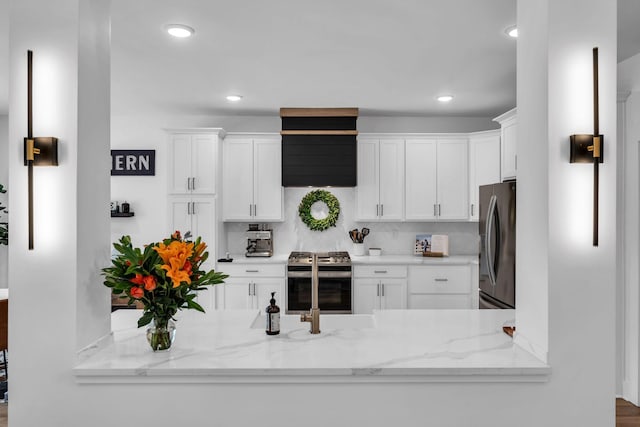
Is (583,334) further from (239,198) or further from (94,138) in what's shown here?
(239,198)

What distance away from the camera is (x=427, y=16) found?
8.32 ft

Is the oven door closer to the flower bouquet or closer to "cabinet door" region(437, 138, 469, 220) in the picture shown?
"cabinet door" region(437, 138, 469, 220)

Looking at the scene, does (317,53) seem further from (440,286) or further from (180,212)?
(440,286)

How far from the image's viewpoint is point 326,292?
4.68 meters

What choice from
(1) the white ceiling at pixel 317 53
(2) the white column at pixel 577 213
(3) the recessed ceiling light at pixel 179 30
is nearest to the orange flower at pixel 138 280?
(2) the white column at pixel 577 213

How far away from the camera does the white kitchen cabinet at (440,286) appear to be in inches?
185

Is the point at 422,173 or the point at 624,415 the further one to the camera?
the point at 422,173

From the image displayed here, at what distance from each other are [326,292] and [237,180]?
1634mm

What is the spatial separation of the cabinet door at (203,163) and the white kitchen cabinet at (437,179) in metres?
2.20

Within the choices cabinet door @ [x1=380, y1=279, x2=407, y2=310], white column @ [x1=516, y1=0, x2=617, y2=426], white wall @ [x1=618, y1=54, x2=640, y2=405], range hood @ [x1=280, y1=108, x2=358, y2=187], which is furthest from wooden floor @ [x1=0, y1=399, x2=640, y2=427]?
range hood @ [x1=280, y1=108, x2=358, y2=187]

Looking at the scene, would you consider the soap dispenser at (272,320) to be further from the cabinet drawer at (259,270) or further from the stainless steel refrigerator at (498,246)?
the cabinet drawer at (259,270)

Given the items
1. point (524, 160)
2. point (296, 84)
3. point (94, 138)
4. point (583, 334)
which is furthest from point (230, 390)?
point (296, 84)

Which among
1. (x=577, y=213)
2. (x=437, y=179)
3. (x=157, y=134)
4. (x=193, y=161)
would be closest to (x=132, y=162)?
(x=157, y=134)

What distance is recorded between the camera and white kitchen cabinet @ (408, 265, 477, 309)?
4691 mm
